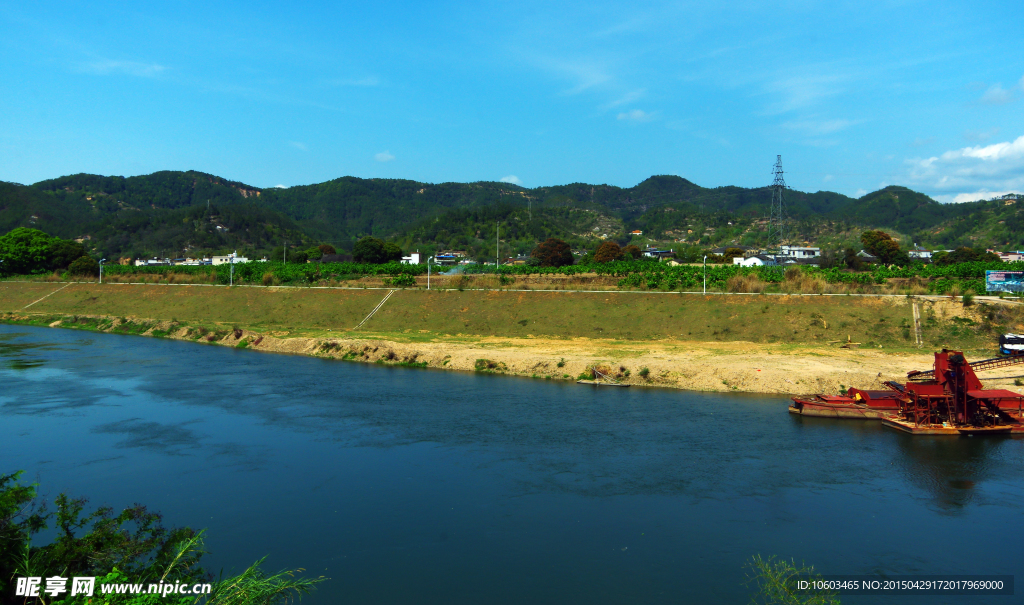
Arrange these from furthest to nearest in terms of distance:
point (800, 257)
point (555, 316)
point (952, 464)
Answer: point (800, 257)
point (555, 316)
point (952, 464)

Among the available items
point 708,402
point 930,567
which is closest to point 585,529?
point 930,567

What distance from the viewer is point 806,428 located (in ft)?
93.5

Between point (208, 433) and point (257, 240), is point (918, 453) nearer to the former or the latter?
point (208, 433)

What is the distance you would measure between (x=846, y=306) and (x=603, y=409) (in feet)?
95.6

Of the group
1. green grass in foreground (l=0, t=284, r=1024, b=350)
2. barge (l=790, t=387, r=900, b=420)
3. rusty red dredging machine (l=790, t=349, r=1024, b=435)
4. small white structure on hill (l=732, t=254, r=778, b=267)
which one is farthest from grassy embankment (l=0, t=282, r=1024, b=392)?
small white structure on hill (l=732, t=254, r=778, b=267)

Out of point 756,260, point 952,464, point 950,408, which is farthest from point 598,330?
point 756,260

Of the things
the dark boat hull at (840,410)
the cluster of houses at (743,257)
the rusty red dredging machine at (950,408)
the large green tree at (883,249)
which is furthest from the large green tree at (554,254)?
the rusty red dredging machine at (950,408)

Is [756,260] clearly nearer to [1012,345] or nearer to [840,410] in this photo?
[1012,345]

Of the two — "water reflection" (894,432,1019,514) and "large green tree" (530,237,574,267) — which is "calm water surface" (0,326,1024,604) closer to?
"water reflection" (894,432,1019,514)

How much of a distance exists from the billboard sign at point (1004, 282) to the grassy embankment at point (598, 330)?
8.32 m

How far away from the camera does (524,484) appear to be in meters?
21.6

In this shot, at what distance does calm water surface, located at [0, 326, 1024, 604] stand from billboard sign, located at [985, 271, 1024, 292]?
33.3 meters

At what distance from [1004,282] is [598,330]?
1322 inches

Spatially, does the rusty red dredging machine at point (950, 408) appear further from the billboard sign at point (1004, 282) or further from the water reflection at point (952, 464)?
the billboard sign at point (1004, 282)
